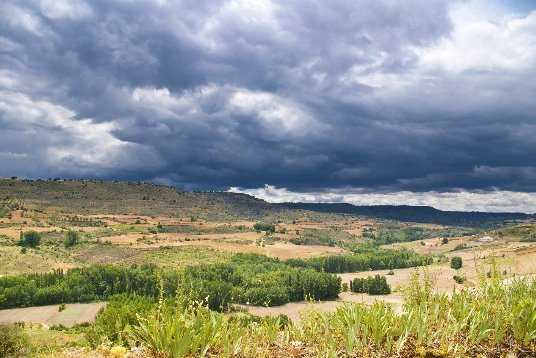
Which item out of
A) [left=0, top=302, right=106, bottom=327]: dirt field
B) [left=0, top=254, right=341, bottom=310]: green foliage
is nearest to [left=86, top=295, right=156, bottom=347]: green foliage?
[left=0, top=302, right=106, bottom=327]: dirt field

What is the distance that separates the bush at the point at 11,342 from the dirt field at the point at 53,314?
65.5 metres

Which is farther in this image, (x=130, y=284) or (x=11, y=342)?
(x=130, y=284)

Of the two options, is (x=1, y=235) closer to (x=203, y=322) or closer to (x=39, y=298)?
(x=39, y=298)

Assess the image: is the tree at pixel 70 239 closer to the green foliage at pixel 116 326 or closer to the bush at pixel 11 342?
the bush at pixel 11 342

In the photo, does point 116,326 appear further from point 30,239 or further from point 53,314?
point 30,239

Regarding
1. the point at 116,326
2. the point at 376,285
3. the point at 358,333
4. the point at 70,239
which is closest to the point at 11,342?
the point at 116,326

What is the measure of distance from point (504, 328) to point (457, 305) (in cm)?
81

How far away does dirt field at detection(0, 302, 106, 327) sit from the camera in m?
106

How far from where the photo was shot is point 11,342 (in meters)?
38.6

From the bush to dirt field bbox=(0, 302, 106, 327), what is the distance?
215 ft

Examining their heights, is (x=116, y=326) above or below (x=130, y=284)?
above

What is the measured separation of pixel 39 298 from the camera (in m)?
128

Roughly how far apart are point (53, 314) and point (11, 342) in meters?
85.0

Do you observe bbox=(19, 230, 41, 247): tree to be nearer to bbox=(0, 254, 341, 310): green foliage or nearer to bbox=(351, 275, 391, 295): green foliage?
bbox=(0, 254, 341, 310): green foliage
